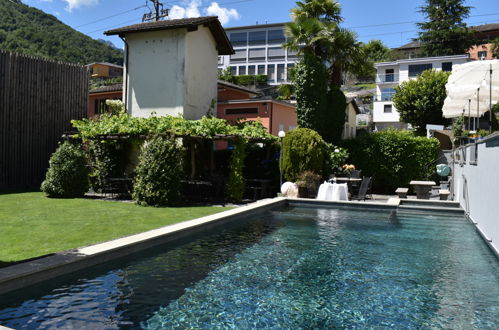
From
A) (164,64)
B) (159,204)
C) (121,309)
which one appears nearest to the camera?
(121,309)

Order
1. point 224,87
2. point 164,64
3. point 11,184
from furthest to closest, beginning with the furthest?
point 224,87, point 164,64, point 11,184

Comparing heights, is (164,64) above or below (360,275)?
above

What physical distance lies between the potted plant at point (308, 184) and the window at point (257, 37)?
61811 mm

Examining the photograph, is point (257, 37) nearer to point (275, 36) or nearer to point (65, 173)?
point (275, 36)

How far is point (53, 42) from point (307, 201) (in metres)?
43.4

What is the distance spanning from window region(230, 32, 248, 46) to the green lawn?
6678cm

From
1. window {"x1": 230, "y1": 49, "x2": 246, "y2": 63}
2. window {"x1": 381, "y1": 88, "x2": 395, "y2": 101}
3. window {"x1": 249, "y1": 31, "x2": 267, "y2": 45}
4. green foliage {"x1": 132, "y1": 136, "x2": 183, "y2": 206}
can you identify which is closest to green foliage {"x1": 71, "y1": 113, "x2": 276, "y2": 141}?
green foliage {"x1": 132, "y1": 136, "x2": 183, "y2": 206}

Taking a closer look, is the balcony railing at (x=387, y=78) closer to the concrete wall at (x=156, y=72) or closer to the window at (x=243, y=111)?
the window at (x=243, y=111)

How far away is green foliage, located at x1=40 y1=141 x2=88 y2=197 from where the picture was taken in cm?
1420

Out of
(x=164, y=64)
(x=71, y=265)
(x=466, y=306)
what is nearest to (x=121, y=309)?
(x=71, y=265)

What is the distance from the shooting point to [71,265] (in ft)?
18.3

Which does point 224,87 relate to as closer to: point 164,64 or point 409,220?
point 164,64

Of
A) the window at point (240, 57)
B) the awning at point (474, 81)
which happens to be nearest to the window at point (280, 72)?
the window at point (240, 57)

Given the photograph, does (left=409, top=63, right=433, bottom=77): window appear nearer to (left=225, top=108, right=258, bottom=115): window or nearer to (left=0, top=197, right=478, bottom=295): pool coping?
(left=225, top=108, right=258, bottom=115): window
